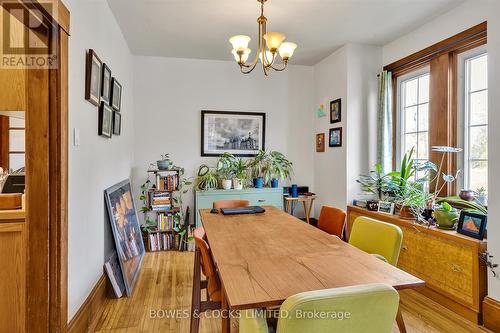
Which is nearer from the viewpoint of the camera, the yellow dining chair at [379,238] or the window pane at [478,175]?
the yellow dining chair at [379,238]

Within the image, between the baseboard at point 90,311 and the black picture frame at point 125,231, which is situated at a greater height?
the black picture frame at point 125,231

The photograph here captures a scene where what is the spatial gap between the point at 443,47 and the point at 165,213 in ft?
11.8

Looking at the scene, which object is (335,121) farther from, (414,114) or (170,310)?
(170,310)

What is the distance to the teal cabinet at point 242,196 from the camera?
3941 mm

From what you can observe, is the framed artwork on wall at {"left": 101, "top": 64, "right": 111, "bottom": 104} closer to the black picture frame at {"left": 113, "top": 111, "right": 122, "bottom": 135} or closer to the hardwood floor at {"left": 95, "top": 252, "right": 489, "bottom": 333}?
the black picture frame at {"left": 113, "top": 111, "right": 122, "bottom": 135}

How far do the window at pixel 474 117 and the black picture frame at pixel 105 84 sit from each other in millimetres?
3286

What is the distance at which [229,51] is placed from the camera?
4.00m

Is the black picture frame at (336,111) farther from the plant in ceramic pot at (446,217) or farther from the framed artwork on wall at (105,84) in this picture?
the framed artwork on wall at (105,84)

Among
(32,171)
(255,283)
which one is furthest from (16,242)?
(255,283)

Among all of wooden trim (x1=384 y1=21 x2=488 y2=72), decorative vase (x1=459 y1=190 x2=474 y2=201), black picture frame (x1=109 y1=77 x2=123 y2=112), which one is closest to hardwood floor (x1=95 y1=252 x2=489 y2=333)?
decorative vase (x1=459 y1=190 x2=474 y2=201)

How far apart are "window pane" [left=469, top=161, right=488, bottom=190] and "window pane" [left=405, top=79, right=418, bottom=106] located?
40.8 inches

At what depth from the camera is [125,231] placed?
3.08 m

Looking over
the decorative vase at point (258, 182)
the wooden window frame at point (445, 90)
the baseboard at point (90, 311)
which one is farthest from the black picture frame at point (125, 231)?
the wooden window frame at point (445, 90)

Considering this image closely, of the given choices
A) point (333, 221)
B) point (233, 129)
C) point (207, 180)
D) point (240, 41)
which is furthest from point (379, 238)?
point (233, 129)
